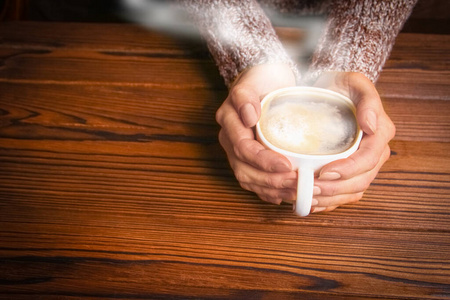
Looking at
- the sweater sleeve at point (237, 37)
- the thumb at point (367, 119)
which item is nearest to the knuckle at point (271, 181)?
the thumb at point (367, 119)

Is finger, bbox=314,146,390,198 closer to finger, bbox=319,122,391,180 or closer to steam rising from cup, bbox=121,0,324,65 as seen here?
finger, bbox=319,122,391,180

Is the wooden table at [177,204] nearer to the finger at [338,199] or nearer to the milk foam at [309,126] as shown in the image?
the finger at [338,199]

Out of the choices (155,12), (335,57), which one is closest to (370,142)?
(335,57)

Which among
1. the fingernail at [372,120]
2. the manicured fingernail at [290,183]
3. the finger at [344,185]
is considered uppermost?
the fingernail at [372,120]

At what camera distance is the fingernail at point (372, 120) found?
0.56m

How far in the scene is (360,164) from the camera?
56 cm

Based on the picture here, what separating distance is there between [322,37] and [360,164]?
1.45ft

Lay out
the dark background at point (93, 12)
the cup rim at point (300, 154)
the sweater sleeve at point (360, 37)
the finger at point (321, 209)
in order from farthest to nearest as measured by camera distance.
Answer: the dark background at point (93, 12) → the sweater sleeve at point (360, 37) → the finger at point (321, 209) → the cup rim at point (300, 154)

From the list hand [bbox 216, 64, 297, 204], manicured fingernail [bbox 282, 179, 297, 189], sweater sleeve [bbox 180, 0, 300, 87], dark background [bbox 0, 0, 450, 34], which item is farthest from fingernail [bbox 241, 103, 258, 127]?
dark background [bbox 0, 0, 450, 34]

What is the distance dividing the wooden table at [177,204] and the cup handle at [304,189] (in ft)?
0.34

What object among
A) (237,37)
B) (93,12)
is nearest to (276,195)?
(237,37)

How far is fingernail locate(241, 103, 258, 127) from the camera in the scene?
575 millimetres

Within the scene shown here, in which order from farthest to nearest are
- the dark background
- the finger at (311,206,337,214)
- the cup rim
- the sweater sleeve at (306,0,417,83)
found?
1. the dark background
2. the sweater sleeve at (306,0,417,83)
3. the finger at (311,206,337,214)
4. the cup rim

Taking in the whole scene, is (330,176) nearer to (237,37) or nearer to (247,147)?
(247,147)
